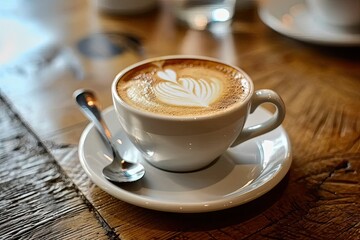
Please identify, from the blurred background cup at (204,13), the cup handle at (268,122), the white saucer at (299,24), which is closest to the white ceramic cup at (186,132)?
the cup handle at (268,122)

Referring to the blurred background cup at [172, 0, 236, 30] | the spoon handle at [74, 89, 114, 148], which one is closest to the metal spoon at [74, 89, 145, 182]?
the spoon handle at [74, 89, 114, 148]

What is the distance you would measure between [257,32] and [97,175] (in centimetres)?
58

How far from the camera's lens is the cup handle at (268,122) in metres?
0.57

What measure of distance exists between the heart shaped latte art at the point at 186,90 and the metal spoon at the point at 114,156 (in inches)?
3.3

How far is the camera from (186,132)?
1.67 ft

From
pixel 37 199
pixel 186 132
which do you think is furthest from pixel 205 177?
pixel 37 199

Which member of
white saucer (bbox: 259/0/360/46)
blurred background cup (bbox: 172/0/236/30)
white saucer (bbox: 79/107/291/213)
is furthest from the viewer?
blurred background cup (bbox: 172/0/236/30)

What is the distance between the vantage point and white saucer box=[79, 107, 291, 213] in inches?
19.5

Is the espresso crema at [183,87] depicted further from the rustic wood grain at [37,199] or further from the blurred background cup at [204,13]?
the blurred background cup at [204,13]

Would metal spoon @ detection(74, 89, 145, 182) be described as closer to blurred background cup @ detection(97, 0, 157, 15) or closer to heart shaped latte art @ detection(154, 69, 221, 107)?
heart shaped latte art @ detection(154, 69, 221, 107)

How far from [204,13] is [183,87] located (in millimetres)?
519

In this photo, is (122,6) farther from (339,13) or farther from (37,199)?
(37,199)

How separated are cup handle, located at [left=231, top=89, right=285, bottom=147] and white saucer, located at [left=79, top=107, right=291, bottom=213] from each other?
0.09 feet

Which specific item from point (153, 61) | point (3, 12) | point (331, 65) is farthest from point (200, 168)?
point (3, 12)
